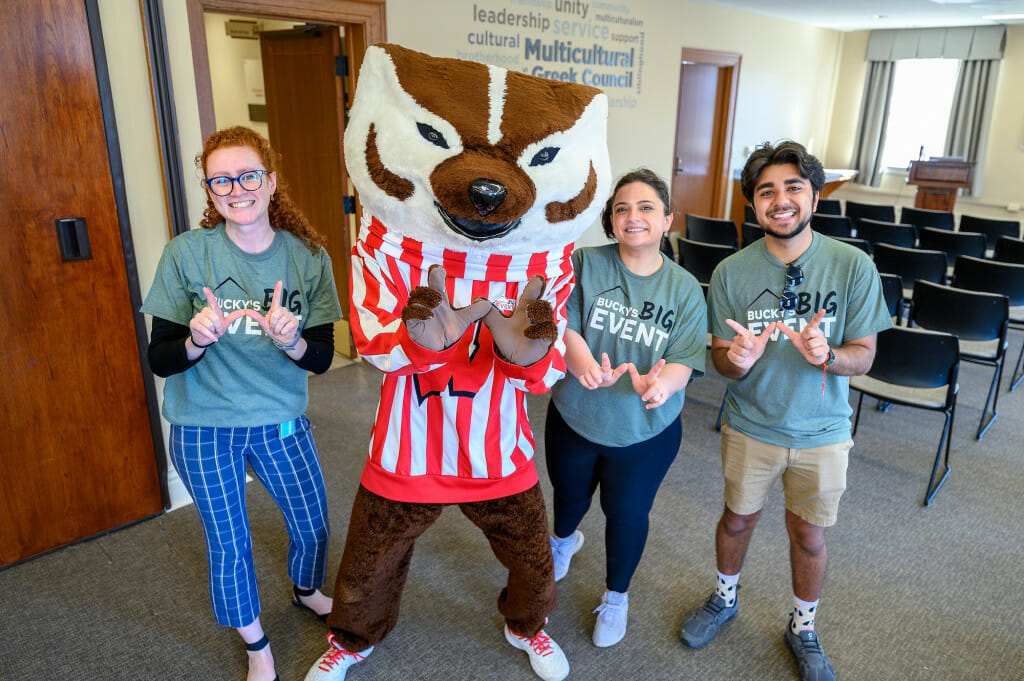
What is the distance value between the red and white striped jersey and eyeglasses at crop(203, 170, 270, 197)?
320 millimetres

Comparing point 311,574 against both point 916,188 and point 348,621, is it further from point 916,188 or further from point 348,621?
point 916,188

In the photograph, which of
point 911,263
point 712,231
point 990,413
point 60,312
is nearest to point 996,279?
point 911,263

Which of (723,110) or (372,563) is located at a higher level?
(723,110)

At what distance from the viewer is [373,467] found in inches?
65.8

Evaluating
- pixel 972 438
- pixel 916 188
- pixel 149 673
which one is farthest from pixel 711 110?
pixel 149 673

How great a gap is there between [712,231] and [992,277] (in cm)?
195

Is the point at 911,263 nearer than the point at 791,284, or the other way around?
the point at 791,284

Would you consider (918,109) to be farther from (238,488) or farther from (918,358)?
(238,488)

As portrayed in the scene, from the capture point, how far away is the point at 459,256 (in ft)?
4.58

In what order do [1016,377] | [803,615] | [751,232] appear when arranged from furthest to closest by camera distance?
[751,232], [1016,377], [803,615]

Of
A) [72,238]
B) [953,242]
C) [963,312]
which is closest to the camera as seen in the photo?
[72,238]

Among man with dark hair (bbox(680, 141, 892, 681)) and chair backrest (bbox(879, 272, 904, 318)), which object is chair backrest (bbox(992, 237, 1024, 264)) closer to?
chair backrest (bbox(879, 272, 904, 318))

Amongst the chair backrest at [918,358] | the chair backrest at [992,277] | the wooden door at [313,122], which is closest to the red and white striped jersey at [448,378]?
the chair backrest at [918,358]

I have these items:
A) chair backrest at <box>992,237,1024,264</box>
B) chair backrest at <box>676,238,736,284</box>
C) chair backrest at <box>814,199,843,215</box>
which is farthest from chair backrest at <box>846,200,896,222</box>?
chair backrest at <box>676,238,736,284</box>
